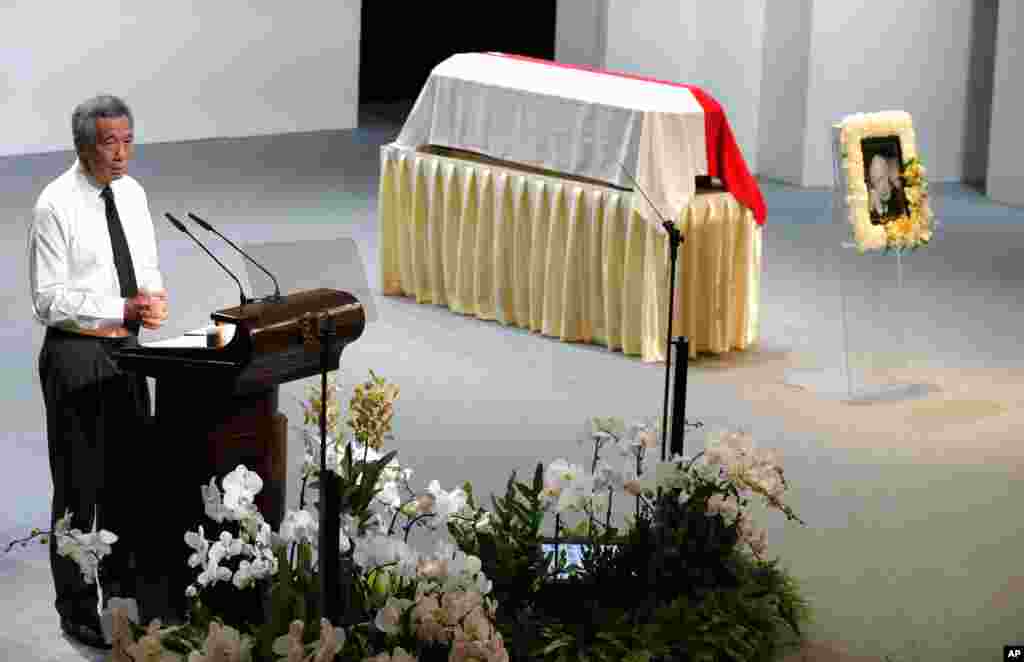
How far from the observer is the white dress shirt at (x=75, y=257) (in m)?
5.15

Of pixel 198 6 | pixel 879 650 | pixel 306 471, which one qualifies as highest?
pixel 198 6

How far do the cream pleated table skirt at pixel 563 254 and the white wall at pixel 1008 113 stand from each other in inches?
204

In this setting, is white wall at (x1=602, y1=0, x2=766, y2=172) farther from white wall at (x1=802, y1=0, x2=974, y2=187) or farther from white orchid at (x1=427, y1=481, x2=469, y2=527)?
white orchid at (x1=427, y1=481, x2=469, y2=527)

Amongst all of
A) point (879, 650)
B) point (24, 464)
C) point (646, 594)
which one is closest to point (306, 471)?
point (646, 594)

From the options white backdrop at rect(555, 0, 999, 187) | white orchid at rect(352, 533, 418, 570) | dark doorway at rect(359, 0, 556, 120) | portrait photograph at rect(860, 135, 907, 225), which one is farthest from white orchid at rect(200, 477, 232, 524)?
dark doorway at rect(359, 0, 556, 120)

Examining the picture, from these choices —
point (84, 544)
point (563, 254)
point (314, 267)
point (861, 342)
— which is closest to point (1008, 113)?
point (861, 342)

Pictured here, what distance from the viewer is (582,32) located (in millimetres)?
13836

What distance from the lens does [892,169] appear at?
854cm

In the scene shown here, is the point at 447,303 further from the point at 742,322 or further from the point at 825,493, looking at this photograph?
the point at 825,493

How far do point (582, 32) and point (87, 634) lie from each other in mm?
9183

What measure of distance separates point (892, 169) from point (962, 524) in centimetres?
230

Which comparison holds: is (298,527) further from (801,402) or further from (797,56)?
(797,56)

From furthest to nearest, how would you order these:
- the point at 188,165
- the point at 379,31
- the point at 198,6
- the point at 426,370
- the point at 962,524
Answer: the point at 379,31, the point at 198,6, the point at 188,165, the point at 426,370, the point at 962,524

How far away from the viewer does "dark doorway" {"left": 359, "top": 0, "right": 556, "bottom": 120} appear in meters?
17.5
